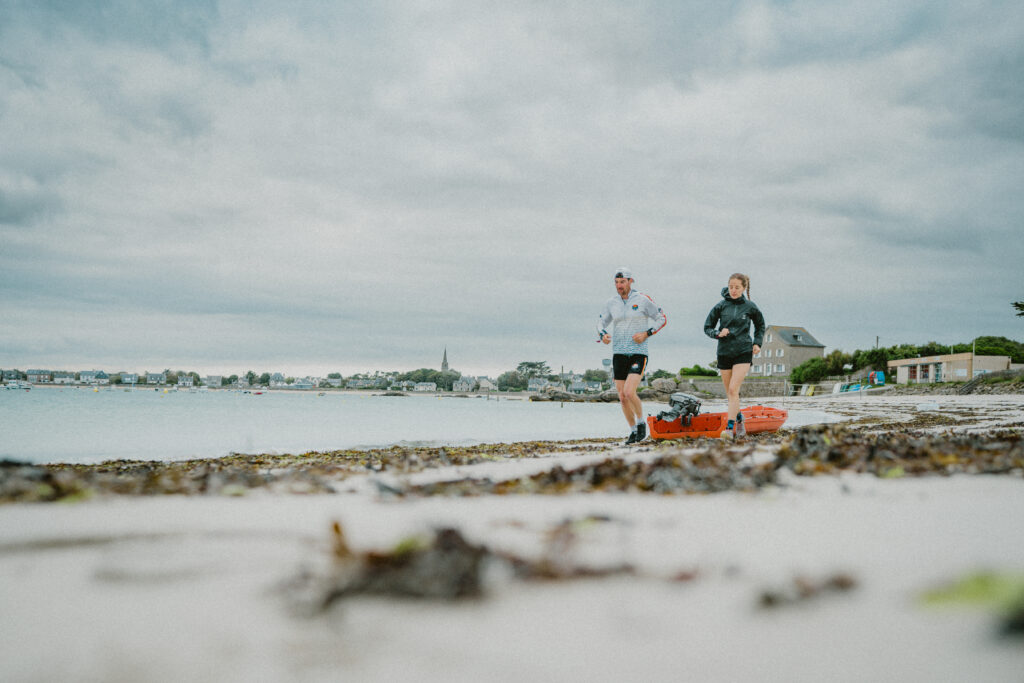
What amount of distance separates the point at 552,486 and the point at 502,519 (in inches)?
35.6

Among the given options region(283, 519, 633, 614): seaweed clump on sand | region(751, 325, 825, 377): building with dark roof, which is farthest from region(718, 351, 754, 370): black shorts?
region(751, 325, 825, 377): building with dark roof

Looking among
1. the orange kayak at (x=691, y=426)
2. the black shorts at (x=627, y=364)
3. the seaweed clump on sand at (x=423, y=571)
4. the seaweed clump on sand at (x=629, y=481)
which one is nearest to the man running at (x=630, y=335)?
the black shorts at (x=627, y=364)

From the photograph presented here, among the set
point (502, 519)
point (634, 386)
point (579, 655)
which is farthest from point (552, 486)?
point (634, 386)

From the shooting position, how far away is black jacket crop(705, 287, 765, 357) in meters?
7.74

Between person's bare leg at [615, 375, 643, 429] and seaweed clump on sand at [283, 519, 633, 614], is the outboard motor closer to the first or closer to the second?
person's bare leg at [615, 375, 643, 429]

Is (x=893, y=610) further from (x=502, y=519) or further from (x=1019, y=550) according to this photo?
(x=502, y=519)

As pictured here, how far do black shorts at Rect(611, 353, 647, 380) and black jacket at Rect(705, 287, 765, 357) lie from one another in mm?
972

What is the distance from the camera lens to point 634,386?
815cm

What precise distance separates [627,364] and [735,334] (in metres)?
1.51

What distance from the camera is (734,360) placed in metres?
7.74

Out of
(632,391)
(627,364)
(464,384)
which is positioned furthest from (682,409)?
(464,384)

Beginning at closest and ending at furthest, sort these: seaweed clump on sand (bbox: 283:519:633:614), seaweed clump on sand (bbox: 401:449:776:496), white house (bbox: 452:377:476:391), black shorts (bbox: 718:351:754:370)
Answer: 1. seaweed clump on sand (bbox: 283:519:633:614)
2. seaweed clump on sand (bbox: 401:449:776:496)
3. black shorts (bbox: 718:351:754:370)
4. white house (bbox: 452:377:476:391)

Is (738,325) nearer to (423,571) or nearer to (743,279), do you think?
(743,279)

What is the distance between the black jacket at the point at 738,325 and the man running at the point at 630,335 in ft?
2.65
